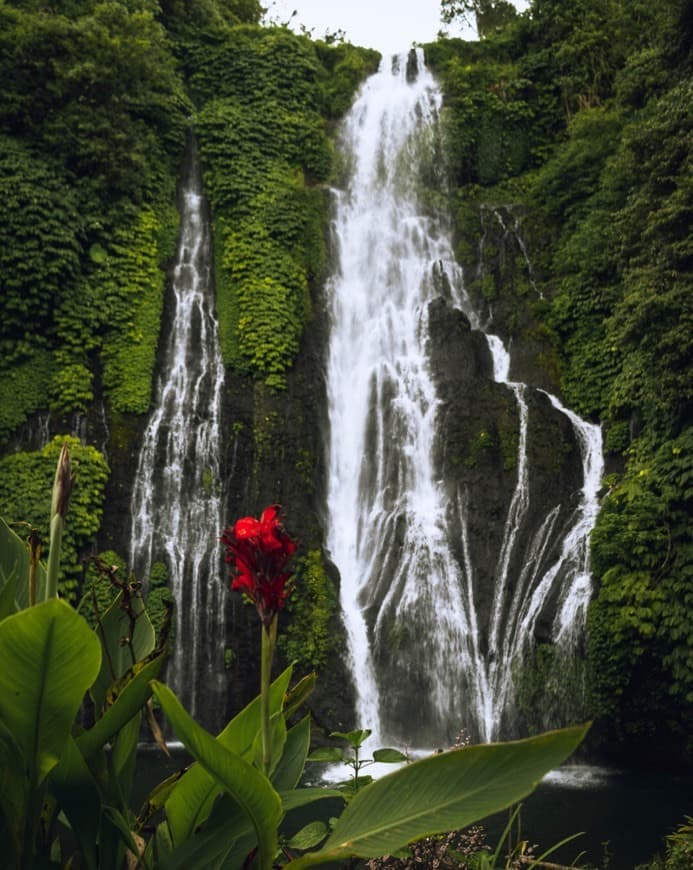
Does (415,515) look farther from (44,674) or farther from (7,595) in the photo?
(44,674)

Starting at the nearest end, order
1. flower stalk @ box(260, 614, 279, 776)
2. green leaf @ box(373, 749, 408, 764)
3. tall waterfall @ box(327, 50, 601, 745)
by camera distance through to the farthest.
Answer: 1. flower stalk @ box(260, 614, 279, 776)
2. green leaf @ box(373, 749, 408, 764)
3. tall waterfall @ box(327, 50, 601, 745)

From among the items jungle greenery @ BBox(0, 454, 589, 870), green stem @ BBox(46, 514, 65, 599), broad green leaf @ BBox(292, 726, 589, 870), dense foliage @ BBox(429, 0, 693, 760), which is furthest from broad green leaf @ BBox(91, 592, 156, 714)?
dense foliage @ BBox(429, 0, 693, 760)

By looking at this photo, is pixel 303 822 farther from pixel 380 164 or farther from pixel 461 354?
pixel 380 164

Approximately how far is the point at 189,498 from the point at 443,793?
34.4 ft

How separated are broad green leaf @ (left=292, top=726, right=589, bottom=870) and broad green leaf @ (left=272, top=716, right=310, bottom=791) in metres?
0.46

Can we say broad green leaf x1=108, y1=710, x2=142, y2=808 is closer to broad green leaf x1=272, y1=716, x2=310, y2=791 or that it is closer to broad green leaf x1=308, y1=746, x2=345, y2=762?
broad green leaf x1=272, y1=716, x2=310, y2=791

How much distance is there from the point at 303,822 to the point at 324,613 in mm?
3514

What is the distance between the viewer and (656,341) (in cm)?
973

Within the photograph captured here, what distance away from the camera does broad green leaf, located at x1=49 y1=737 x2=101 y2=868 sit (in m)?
1.70

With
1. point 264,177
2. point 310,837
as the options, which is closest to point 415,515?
point 264,177

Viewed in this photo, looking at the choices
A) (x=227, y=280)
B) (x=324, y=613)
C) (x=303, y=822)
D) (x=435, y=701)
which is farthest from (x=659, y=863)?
(x=227, y=280)

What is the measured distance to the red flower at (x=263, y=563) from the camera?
62.6 inches

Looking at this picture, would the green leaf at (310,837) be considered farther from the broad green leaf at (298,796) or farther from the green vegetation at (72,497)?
the green vegetation at (72,497)

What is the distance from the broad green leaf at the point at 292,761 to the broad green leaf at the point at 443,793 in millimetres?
461
